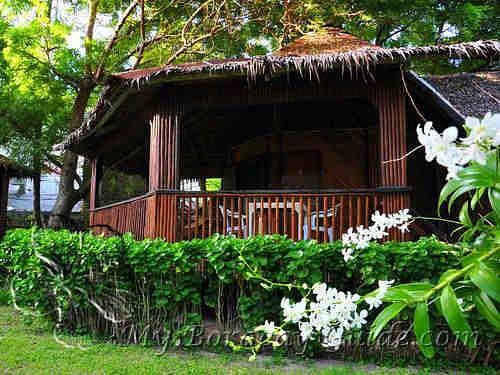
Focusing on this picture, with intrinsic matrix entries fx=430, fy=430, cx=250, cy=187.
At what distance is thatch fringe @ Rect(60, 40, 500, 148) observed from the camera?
18.6 feet

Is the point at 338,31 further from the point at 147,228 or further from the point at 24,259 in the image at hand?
the point at 24,259

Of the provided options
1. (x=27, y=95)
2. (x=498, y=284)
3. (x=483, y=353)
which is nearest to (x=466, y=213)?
(x=498, y=284)

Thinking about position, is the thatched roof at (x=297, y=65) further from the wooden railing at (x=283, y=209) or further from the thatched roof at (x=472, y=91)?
the thatched roof at (x=472, y=91)

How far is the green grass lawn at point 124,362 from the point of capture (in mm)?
4121

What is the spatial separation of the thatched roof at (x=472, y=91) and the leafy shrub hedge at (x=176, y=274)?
14.2ft

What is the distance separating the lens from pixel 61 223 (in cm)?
1420

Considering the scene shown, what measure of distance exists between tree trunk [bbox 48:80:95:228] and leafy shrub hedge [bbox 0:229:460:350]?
8906mm

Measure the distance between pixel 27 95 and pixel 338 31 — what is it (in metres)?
9.45

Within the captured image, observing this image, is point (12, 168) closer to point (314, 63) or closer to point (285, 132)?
point (285, 132)

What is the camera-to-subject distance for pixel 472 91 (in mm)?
8758

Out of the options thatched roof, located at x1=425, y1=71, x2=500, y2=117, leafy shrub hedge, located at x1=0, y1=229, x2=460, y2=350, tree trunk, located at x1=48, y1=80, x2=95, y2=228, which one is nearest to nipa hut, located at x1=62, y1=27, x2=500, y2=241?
thatched roof, located at x1=425, y1=71, x2=500, y2=117

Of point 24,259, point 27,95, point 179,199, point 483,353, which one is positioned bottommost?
point 483,353

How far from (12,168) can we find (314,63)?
11092mm

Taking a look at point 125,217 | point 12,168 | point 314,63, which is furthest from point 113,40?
point 314,63
